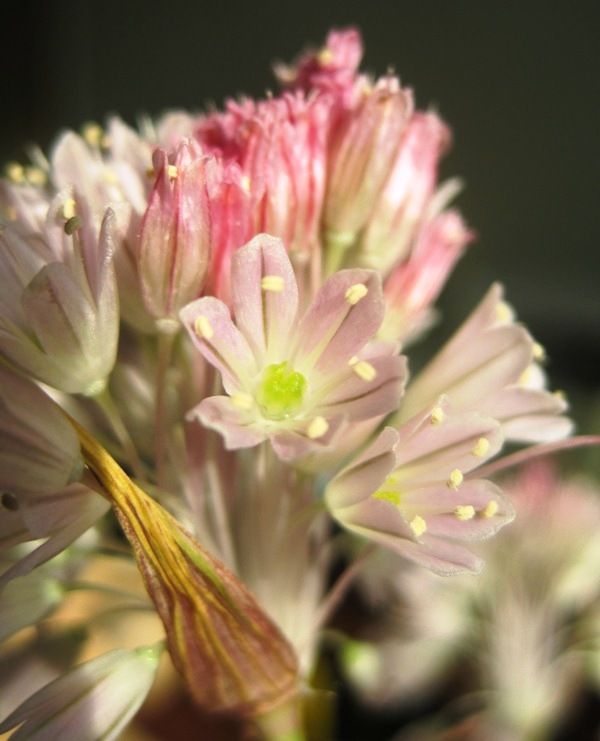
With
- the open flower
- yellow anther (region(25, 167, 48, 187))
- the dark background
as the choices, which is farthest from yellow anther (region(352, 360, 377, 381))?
the dark background

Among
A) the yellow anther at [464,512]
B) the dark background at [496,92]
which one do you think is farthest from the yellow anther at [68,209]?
the dark background at [496,92]

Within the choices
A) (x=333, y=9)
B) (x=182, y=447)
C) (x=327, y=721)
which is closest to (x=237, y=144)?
(x=182, y=447)

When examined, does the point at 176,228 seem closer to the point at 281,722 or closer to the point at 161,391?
the point at 161,391

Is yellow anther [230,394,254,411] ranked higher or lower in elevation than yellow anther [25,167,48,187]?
lower

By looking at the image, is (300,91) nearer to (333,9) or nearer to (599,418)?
(599,418)

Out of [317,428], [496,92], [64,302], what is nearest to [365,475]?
[317,428]

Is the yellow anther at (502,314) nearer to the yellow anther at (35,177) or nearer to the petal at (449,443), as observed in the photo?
A: the petal at (449,443)

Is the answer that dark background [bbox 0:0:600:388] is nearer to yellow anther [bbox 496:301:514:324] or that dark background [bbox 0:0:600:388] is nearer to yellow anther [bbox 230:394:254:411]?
yellow anther [bbox 496:301:514:324]
